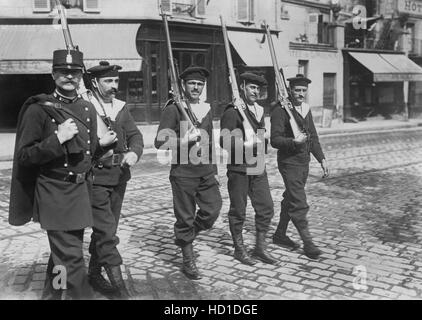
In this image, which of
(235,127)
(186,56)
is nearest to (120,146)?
(235,127)

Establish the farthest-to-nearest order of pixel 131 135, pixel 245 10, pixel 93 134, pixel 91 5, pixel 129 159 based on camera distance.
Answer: pixel 245 10, pixel 91 5, pixel 131 135, pixel 129 159, pixel 93 134

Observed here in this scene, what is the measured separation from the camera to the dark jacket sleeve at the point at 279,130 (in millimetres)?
5461

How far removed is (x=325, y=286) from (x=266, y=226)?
3.02ft

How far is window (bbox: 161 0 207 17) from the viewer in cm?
1970

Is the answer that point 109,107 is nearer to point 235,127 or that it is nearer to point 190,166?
point 190,166

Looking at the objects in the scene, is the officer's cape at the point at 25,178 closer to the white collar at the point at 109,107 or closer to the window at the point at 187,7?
the white collar at the point at 109,107

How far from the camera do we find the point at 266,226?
527 cm

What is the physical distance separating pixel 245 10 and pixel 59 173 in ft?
65.4

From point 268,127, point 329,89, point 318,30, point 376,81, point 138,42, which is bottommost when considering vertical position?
point 268,127

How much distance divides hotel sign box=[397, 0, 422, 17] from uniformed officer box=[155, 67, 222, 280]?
28.5m

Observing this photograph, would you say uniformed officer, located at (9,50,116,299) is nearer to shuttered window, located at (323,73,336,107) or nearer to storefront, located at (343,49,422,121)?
shuttered window, located at (323,73,336,107)

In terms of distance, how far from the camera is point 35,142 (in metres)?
3.69

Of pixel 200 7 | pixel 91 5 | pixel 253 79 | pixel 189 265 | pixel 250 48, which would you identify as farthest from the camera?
pixel 250 48
